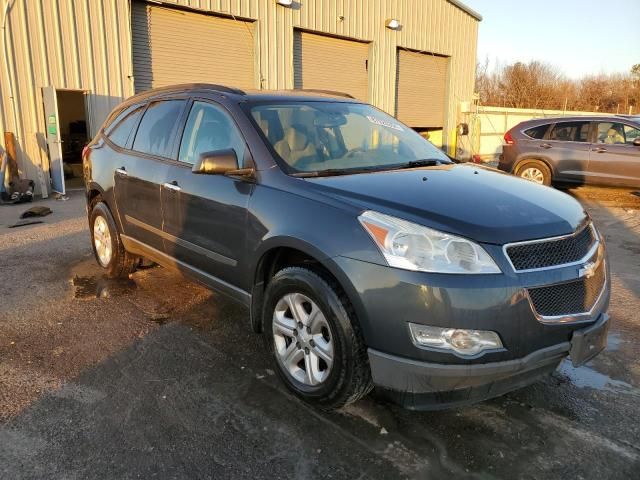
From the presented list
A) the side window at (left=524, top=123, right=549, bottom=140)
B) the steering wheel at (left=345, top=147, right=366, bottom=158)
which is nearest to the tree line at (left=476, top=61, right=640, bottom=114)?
the side window at (left=524, top=123, right=549, bottom=140)

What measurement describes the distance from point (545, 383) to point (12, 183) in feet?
34.7

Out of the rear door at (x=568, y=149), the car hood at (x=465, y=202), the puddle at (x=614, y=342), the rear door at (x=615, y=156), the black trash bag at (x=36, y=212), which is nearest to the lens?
the car hood at (x=465, y=202)

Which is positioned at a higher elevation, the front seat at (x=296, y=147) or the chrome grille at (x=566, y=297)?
the front seat at (x=296, y=147)

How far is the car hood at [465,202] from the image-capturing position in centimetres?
255

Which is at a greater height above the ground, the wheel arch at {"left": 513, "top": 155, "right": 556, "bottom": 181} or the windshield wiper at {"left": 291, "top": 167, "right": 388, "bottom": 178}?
the windshield wiper at {"left": 291, "top": 167, "right": 388, "bottom": 178}

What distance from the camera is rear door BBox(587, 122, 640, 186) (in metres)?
10.1

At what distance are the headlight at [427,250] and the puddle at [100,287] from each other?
10.8ft

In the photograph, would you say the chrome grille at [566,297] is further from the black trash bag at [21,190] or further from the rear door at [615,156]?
the black trash bag at [21,190]

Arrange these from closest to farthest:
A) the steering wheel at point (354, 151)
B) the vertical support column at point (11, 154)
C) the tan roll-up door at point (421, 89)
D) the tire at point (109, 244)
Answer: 1. the steering wheel at point (354, 151)
2. the tire at point (109, 244)
3. the vertical support column at point (11, 154)
4. the tan roll-up door at point (421, 89)

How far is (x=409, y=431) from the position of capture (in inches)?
109

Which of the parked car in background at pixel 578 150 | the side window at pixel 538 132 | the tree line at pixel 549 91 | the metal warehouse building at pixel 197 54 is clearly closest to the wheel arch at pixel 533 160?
the parked car in background at pixel 578 150

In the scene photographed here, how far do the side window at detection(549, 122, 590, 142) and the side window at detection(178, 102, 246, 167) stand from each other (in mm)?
9247

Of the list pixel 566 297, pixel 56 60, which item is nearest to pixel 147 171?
pixel 566 297

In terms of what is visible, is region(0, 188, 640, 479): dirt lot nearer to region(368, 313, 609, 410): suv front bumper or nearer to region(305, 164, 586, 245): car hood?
region(368, 313, 609, 410): suv front bumper
